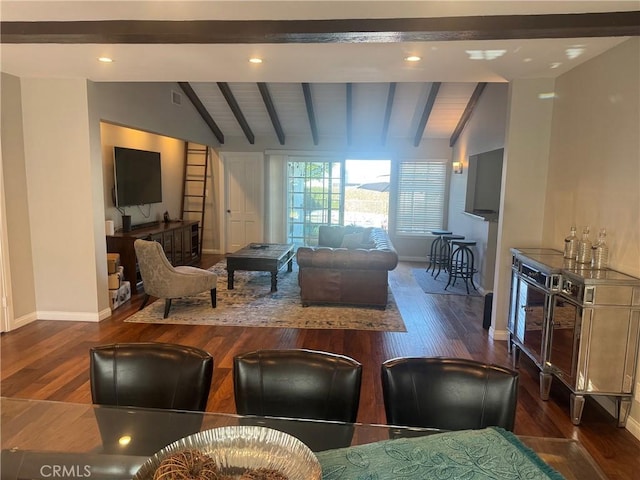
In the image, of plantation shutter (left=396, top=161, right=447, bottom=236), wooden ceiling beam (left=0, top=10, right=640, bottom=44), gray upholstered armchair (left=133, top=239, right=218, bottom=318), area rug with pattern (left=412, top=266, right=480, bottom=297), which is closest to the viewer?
wooden ceiling beam (left=0, top=10, right=640, bottom=44)

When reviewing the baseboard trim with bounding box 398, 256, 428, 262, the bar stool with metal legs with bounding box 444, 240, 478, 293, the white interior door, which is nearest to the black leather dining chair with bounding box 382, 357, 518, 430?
the bar stool with metal legs with bounding box 444, 240, 478, 293

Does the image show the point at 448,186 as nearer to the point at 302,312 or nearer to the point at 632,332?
the point at 302,312

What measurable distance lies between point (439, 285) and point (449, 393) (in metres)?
5.15

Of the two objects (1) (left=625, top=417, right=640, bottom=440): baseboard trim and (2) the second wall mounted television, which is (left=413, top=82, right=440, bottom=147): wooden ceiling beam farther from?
(1) (left=625, top=417, right=640, bottom=440): baseboard trim

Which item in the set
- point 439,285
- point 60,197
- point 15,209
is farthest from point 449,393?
point 439,285

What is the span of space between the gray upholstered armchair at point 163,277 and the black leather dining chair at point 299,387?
322cm

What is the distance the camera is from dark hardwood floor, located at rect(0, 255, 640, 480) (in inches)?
106

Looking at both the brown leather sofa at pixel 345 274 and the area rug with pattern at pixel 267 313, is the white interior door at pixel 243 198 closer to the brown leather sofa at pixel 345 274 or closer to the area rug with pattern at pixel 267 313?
the area rug with pattern at pixel 267 313

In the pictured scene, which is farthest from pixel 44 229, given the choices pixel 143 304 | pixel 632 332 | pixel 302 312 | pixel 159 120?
pixel 632 332

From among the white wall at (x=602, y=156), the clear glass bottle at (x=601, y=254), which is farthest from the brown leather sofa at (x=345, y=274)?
the clear glass bottle at (x=601, y=254)

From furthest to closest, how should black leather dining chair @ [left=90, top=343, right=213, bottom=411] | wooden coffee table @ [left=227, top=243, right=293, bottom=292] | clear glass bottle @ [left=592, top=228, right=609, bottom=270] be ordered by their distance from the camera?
wooden coffee table @ [left=227, top=243, right=293, bottom=292], clear glass bottle @ [left=592, top=228, right=609, bottom=270], black leather dining chair @ [left=90, top=343, right=213, bottom=411]

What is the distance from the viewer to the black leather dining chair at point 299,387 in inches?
64.5

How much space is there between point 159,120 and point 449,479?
611cm

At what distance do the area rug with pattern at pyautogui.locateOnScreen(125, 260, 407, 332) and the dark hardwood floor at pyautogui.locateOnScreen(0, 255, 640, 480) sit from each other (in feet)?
Answer: 0.51
